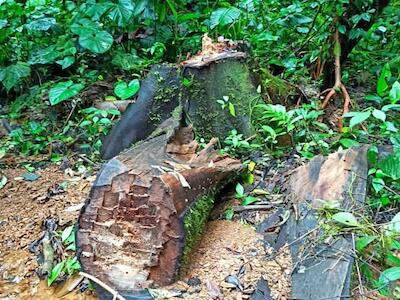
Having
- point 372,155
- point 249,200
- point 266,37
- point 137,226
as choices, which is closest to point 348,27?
point 266,37

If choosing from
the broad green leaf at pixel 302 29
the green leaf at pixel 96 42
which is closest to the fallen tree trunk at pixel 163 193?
the green leaf at pixel 96 42

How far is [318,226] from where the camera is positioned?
1.87m

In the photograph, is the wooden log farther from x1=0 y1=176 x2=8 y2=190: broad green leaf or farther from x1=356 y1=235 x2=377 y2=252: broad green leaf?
x1=0 y1=176 x2=8 y2=190: broad green leaf

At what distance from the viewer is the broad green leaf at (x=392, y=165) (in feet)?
6.77

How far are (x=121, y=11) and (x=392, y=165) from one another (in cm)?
222

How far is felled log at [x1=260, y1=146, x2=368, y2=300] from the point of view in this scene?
1.67m

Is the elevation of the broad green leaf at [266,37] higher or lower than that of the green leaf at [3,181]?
higher

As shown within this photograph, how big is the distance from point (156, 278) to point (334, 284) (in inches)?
25.2

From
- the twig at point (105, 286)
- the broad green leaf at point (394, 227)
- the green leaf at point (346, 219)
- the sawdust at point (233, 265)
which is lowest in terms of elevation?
the sawdust at point (233, 265)

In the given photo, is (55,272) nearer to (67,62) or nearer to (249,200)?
(249,200)

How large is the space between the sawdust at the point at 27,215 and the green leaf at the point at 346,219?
1.18 meters

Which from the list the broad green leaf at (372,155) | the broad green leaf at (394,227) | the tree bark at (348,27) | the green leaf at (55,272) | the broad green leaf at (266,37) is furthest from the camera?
the broad green leaf at (266,37)

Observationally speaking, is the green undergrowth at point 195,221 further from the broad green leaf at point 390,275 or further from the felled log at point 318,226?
the broad green leaf at point 390,275

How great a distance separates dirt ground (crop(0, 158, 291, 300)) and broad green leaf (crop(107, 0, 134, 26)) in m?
1.32
